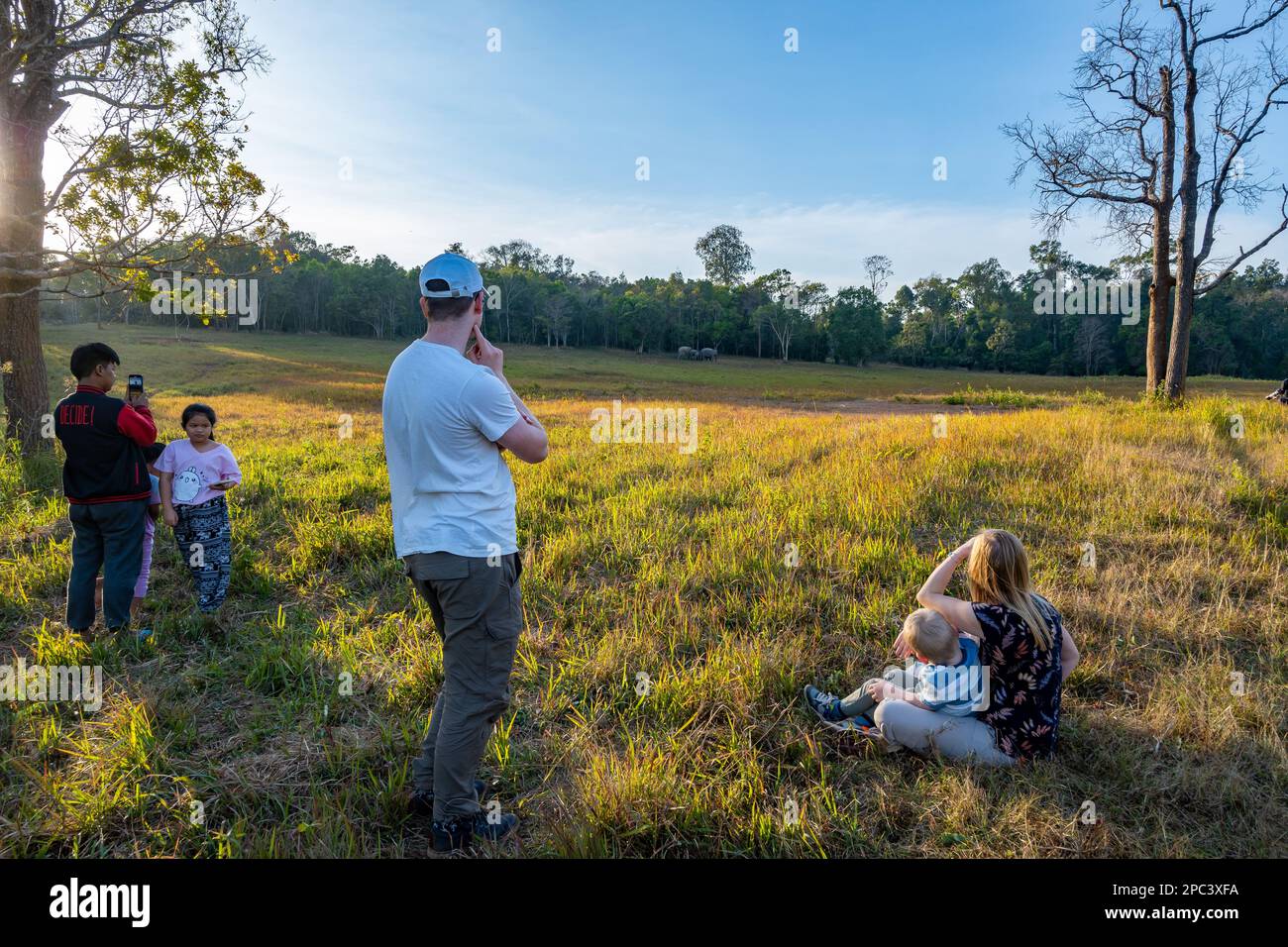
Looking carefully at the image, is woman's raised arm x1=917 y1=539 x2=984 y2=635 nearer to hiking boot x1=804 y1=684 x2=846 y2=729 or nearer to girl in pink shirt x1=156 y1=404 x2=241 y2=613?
hiking boot x1=804 y1=684 x2=846 y2=729

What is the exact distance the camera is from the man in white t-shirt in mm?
2451

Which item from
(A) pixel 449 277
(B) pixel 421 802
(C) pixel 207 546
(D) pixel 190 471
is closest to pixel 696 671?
(B) pixel 421 802

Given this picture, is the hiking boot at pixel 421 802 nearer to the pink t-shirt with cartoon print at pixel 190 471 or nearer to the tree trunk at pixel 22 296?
the pink t-shirt with cartoon print at pixel 190 471

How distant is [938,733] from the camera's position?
3.18 metres

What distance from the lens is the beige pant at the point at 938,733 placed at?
313cm

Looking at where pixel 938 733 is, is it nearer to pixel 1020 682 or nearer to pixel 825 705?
pixel 1020 682

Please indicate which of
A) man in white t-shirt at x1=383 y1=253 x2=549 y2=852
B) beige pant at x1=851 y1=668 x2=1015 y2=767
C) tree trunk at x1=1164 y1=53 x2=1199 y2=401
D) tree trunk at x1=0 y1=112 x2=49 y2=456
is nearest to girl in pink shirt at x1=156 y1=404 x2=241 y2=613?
man in white t-shirt at x1=383 y1=253 x2=549 y2=852

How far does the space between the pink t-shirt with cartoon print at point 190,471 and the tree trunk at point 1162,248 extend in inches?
737

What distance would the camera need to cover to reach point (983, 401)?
22406 millimetres

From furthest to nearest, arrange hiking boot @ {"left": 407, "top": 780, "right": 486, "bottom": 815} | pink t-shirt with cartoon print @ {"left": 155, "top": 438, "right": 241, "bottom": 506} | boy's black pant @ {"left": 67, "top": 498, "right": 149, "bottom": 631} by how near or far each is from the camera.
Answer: pink t-shirt with cartoon print @ {"left": 155, "top": 438, "right": 241, "bottom": 506}, boy's black pant @ {"left": 67, "top": 498, "right": 149, "bottom": 631}, hiking boot @ {"left": 407, "top": 780, "right": 486, "bottom": 815}

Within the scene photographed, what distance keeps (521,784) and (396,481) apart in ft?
5.49

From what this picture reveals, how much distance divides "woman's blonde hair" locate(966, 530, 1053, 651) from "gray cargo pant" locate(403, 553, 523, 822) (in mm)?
2249
